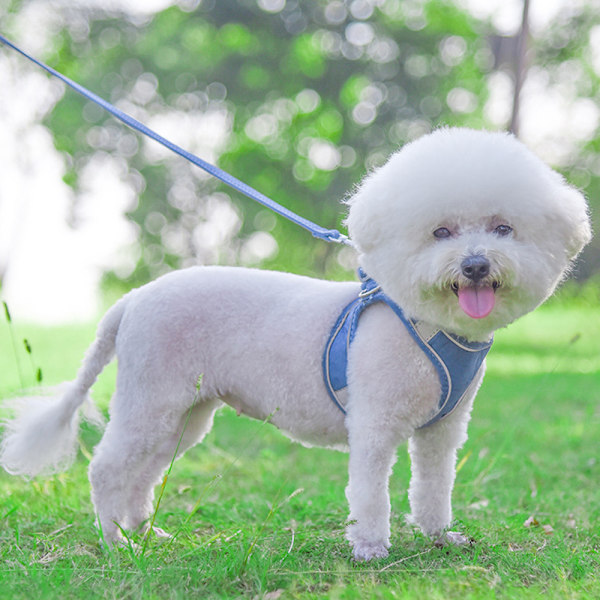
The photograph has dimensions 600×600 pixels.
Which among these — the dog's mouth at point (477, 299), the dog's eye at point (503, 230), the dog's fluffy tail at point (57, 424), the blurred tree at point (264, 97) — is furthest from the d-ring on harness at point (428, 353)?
the blurred tree at point (264, 97)

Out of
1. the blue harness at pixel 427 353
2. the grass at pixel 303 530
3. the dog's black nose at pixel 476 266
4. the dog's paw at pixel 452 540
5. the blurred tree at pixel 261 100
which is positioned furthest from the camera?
the blurred tree at pixel 261 100

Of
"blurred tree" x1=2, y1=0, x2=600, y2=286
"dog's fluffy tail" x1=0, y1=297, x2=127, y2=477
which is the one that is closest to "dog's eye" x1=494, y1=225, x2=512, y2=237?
"dog's fluffy tail" x1=0, y1=297, x2=127, y2=477

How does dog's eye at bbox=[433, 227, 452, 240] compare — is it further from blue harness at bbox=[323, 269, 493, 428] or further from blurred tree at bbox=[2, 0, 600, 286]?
blurred tree at bbox=[2, 0, 600, 286]

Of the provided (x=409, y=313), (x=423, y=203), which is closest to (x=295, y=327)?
(x=409, y=313)

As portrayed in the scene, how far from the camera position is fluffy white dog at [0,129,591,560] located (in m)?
2.38

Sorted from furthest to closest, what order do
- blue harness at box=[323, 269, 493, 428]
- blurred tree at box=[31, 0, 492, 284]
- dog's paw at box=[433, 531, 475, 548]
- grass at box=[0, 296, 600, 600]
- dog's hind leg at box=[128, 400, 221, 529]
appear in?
1. blurred tree at box=[31, 0, 492, 284]
2. dog's hind leg at box=[128, 400, 221, 529]
3. dog's paw at box=[433, 531, 475, 548]
4. blue harness at box=[323, 269, 493, 428]
5. grass at box=[0, 296, 600, 600]

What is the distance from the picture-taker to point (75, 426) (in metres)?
3.25

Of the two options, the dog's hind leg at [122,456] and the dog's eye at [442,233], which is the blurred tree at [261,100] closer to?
the dog's hind leg at [122,456]

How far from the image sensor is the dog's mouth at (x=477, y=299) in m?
2.30

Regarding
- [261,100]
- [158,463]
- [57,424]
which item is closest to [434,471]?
[158,463]

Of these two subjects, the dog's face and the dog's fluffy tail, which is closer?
the dog's face

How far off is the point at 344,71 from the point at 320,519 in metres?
15.8

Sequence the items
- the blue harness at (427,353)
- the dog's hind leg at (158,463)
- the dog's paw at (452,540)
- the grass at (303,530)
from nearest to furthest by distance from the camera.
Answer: the grass at (303,530)
the blue harness at (427,353)
the dog's paw at (452,540)
the dog's hind leg at (158,463)

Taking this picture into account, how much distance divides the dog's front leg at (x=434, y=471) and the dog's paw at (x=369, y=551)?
0.38 metres
